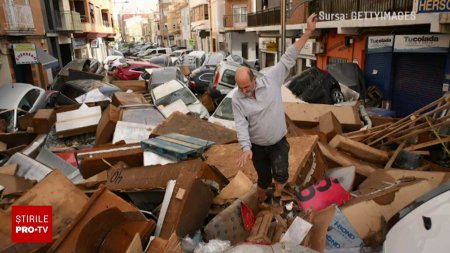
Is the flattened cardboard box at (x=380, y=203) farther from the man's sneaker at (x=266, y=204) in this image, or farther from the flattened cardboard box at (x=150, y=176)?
the flattened cardboard box at (x=150, y=176)

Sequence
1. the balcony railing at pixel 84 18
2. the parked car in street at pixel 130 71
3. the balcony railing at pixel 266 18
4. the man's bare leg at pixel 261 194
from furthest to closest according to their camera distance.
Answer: the balcony railing at pixel 84 18 → the balcony railing at pixel 266 18 → the parked car in street at pixel 130 71 → the man's bare leg at pixel 261 194

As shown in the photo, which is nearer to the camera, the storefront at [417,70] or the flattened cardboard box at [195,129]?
the flattened cardboard box at [195,129]

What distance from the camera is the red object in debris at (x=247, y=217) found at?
329 cm

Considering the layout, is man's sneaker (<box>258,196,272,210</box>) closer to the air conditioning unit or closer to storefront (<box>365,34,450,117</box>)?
storefront (<box>365,34,450,117</box>)

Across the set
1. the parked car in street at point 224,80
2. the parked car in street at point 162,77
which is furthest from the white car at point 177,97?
the parked car in street at point 162,77

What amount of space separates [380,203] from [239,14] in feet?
111

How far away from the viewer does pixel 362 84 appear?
10.5 metres

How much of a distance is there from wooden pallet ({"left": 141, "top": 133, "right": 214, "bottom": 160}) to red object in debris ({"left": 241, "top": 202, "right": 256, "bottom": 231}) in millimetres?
1287

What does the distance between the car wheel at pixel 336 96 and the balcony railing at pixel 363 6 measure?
2.92 meters

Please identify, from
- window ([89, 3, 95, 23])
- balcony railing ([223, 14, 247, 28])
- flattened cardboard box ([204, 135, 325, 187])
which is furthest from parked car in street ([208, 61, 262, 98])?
window ([89, 3, 95, 23])

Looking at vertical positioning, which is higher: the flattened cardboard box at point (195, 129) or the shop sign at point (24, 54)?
the shop sign at point (24, 54)

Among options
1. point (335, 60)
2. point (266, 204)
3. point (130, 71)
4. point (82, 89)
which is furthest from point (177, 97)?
point (130, 71)

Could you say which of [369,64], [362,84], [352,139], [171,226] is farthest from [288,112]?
[369,64]

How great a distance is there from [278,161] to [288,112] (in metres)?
2.94
